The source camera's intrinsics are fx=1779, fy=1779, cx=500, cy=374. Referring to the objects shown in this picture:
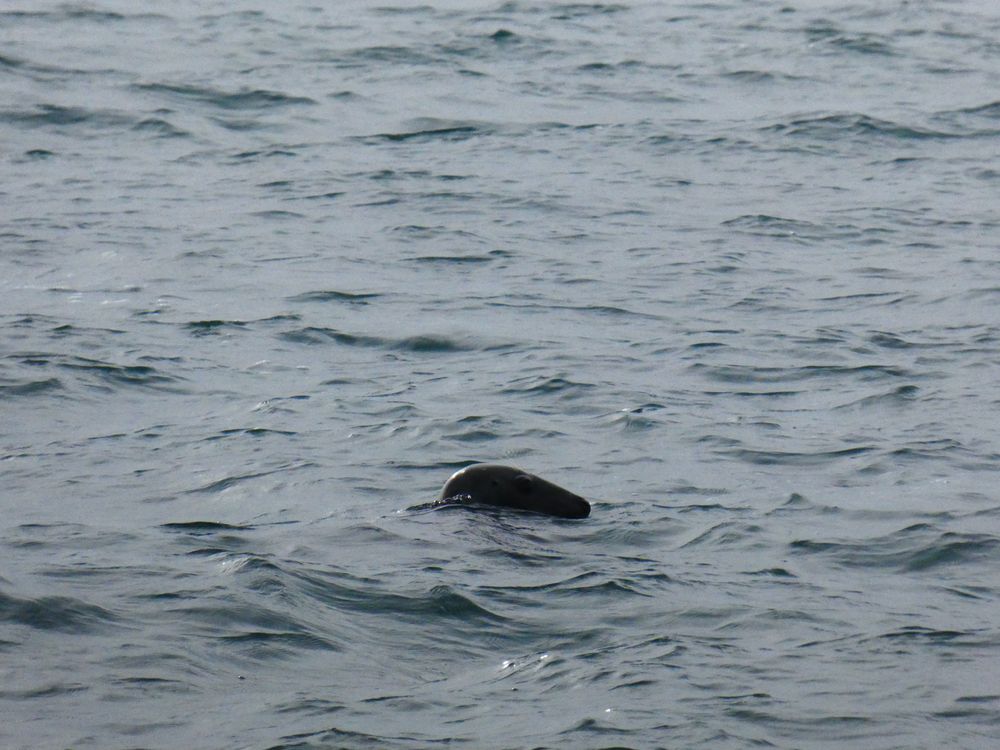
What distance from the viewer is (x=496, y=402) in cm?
1197

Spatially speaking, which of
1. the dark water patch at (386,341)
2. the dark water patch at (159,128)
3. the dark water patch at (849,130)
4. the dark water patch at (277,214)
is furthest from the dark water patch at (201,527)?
the dark water patch at (849,130)

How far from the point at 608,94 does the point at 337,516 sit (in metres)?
16.0

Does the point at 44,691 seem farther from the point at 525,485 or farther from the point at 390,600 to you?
the point at 525,485

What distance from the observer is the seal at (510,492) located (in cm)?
941

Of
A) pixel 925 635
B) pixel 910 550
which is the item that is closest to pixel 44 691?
pixel 925 635

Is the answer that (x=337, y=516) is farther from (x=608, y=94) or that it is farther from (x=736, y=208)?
(x=608, y=94)

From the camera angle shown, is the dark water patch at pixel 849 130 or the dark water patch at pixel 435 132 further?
the dark water patch at pixel 435 132

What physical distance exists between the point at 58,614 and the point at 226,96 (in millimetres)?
17463

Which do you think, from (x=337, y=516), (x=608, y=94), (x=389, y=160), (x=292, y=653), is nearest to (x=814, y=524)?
(x=337, y=516)

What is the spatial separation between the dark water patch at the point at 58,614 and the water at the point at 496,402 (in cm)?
3

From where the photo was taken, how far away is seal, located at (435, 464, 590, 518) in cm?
941

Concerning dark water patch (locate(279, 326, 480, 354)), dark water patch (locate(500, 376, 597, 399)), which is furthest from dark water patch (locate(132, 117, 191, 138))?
dark water patch (locate(500, 376, 597, 399))

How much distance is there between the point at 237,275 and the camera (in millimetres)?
15555

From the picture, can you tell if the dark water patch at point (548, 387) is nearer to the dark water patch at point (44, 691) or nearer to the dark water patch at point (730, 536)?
the dark water patch at point (730, 536)
